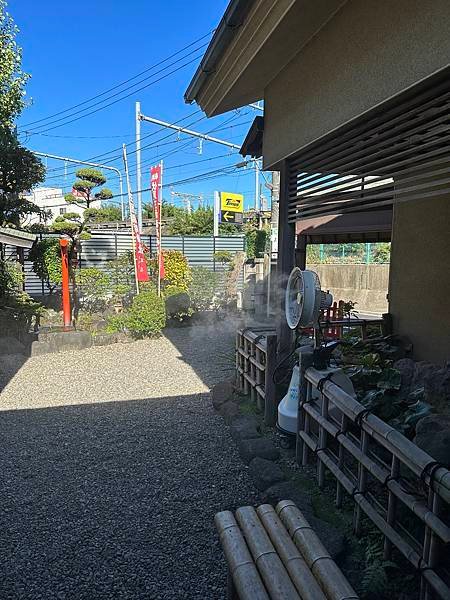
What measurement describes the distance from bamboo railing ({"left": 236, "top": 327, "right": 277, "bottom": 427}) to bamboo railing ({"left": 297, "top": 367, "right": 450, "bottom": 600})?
83cm

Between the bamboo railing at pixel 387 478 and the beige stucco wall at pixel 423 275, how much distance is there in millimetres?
2070

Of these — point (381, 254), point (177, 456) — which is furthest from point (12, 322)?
point (381, 254)

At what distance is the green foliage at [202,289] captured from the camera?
1228 cm

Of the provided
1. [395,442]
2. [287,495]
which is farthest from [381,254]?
[395,442]

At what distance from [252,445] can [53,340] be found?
19.3ft

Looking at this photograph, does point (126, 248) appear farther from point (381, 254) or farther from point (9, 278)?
point (381, 254)

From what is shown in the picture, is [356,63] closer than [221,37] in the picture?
Yes

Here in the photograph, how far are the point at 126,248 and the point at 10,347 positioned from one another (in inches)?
296

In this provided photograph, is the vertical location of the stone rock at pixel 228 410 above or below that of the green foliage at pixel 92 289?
below

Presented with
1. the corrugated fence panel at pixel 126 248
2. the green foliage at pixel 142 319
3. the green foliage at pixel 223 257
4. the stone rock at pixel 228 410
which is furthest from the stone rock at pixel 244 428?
the green foliage at pixel 223 257

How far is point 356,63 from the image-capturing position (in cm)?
287

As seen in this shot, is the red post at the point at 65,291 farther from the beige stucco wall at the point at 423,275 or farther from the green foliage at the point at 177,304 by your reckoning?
the beige stucco wall at the point at 423,275

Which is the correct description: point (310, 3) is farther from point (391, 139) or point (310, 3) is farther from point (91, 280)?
point (91, 280)

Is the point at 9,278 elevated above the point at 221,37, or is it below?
below
